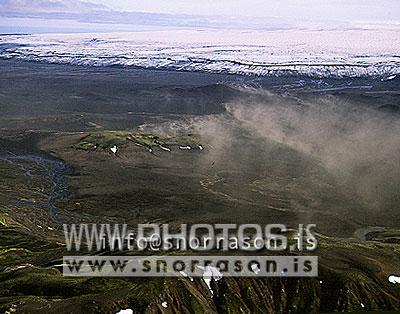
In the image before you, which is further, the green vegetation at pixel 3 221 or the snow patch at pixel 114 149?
the snow patch at pixel 114 149

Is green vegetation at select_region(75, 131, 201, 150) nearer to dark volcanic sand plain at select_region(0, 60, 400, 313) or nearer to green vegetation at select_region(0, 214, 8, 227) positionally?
dark volcanic sand plain at select_region(0, 60, 400, 313)

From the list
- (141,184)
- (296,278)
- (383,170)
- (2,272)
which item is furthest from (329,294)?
(383,170)

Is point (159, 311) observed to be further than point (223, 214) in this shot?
No

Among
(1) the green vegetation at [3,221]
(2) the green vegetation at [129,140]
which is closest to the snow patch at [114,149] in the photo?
(2) the green vegetation at [129,140]

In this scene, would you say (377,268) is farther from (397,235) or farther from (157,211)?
(157,211)

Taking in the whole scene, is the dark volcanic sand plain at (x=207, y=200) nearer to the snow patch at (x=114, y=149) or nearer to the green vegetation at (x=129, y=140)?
the green vegetation at (x=129, y=140)

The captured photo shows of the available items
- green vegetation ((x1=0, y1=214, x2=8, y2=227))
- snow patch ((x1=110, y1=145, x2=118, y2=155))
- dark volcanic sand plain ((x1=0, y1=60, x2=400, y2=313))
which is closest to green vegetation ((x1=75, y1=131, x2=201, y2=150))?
dark volcanic sand plain ((x1=0, y1=60, x2=400, y2=313))

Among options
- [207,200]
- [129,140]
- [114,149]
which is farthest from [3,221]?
[129,140]

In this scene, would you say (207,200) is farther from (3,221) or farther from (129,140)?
(129,140)
